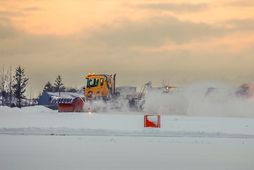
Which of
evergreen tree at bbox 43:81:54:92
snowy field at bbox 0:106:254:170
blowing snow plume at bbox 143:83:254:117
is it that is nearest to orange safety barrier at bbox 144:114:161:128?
snowy field at bbox 0:106:254:170

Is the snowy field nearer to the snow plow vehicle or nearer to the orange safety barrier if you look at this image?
the orange safety barrier

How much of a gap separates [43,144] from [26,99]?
132 meters

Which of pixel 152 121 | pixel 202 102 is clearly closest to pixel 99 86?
pixel 202 102

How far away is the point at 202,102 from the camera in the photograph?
166ft

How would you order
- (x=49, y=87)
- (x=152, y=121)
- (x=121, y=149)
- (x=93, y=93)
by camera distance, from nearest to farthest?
(x=121, y=149), (x=152, y=121), (x=93, y=93), (x=49, y=87)

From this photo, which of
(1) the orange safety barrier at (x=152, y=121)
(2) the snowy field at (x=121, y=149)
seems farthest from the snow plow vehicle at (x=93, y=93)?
(2) the snowy field at (x=121, y=149)

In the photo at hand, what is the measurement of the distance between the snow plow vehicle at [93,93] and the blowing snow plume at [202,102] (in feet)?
11.5

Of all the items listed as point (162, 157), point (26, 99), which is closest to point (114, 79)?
point (162, 157)

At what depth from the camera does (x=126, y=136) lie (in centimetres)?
2216

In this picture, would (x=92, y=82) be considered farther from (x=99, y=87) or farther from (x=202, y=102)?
(x=202, y=102)

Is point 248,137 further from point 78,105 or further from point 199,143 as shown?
point 78,105

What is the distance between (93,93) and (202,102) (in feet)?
31.5

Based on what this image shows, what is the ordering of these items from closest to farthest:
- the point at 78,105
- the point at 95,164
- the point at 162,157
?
1. the point at 95,164
2. the point at 162,157
3. the point at 78,105

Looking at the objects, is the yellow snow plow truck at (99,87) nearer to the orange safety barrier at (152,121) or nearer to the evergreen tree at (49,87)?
the orange safety barrier at (152,121)
